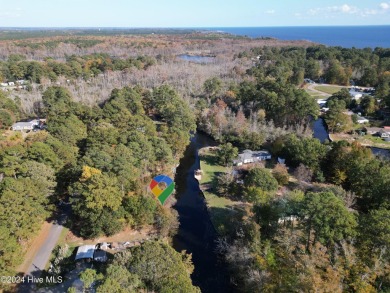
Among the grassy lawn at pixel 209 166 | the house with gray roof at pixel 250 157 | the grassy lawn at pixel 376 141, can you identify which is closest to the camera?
the grassy lawn at pixel 209 166

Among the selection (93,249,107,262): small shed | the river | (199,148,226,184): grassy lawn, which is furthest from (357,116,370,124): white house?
(93,249,107,262): small shed

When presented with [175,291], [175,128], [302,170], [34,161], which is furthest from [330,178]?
[34,161]

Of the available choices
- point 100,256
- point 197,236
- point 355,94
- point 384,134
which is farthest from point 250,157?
point 355,94

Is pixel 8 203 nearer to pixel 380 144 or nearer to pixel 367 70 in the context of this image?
pixel 380 144

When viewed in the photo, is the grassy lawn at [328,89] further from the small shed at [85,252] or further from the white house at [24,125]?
the small shed at [85,252]

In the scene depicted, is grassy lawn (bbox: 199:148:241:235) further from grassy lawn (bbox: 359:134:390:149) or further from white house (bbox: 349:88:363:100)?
white house (bbox: 349:88:363:100)

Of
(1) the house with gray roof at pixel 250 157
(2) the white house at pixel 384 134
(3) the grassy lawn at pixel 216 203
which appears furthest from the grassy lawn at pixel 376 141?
(3) the grassy lawn at pixel 216 203

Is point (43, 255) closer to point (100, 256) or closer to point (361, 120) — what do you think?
point (100, 256)

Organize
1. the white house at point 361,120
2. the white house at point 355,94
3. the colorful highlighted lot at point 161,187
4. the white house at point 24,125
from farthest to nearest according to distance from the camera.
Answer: the white house at point 355,94 → the white house at point 361,120 → the white house at point 24,125 → the colorful highlighted lot at point 161,187
